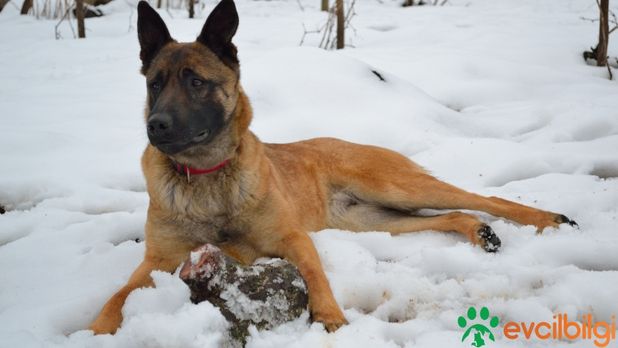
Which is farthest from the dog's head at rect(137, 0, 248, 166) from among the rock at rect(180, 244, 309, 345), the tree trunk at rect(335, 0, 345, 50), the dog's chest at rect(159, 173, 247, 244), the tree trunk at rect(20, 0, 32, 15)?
the tree trunk at rect(20, 0, 32, 15)

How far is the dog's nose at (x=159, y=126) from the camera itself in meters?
2.89

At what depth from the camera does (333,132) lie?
5938mm

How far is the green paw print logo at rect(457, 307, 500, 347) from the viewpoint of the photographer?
2.20 m

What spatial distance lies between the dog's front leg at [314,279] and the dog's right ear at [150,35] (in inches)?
65.2

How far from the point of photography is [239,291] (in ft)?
7.70

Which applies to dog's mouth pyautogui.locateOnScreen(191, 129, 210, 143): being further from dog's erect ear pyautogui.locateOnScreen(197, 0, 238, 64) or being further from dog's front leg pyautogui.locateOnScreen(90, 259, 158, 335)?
dog's front leg pyautogui.locateOnScreen(90, 259, 158, 335)

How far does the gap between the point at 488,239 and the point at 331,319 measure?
1400 millimetres

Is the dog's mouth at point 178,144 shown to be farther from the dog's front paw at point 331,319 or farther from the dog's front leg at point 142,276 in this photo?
the dog's front paw at point 331,319

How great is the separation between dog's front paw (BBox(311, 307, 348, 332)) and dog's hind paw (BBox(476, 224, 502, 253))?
1262 millimetres

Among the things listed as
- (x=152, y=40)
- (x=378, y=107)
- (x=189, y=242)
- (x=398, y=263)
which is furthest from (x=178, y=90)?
(x=378, y=107)

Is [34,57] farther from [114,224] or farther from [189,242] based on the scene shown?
[189,242]

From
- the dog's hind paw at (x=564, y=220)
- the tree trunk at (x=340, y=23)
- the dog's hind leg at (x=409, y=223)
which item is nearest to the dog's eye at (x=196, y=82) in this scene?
the dog's hind leg at (x=409, y=223)

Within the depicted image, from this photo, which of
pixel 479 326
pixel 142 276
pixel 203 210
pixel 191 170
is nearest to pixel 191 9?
pixel 191 170

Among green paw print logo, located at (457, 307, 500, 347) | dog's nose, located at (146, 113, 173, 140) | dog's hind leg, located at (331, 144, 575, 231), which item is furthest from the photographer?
dog's hind leg, located at (331, 144, 575, 231)
